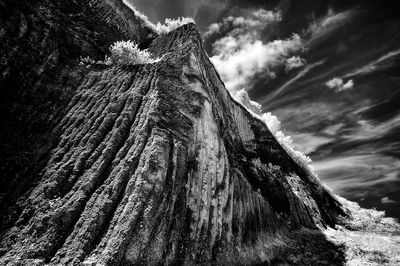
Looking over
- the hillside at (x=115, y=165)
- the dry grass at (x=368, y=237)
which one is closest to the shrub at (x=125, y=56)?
the hillside at (x=115, y=165)

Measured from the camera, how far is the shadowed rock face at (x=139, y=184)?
757cm

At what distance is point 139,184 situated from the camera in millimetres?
8656

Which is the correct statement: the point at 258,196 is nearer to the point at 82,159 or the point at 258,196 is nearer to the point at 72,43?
the point at 82,159

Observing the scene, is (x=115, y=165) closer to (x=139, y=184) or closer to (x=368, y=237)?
(x=139, y=184)

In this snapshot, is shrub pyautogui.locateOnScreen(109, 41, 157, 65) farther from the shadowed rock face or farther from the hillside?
the shadowed rock face

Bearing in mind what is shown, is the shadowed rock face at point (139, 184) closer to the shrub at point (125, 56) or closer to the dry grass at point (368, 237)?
the shrub at point (125, 56)

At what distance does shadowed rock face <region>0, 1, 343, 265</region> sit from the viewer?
757 centimetres

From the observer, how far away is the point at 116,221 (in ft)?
25.9

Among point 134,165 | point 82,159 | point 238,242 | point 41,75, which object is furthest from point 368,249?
point 41,75

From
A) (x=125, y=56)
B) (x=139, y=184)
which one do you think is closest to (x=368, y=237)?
(x=139, y=184)

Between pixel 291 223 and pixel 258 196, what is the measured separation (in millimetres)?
→ 4059

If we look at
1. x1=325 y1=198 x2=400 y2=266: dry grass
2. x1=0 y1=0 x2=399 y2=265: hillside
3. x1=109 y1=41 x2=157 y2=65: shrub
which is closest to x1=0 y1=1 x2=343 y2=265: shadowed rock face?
x1=0 y1=0 x2=399 y2=265: hillside

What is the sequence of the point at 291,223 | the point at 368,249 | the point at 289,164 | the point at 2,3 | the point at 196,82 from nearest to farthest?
the point at 2,3, the point at 196,82, the point at 368,249, the point at 291,223, the point at 289,164

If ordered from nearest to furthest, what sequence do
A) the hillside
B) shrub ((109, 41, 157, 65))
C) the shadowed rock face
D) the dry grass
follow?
1. the shadowed rock face
2. the hillside
3. the dry grass
4. shrub ((109, 41, 157, 65))
